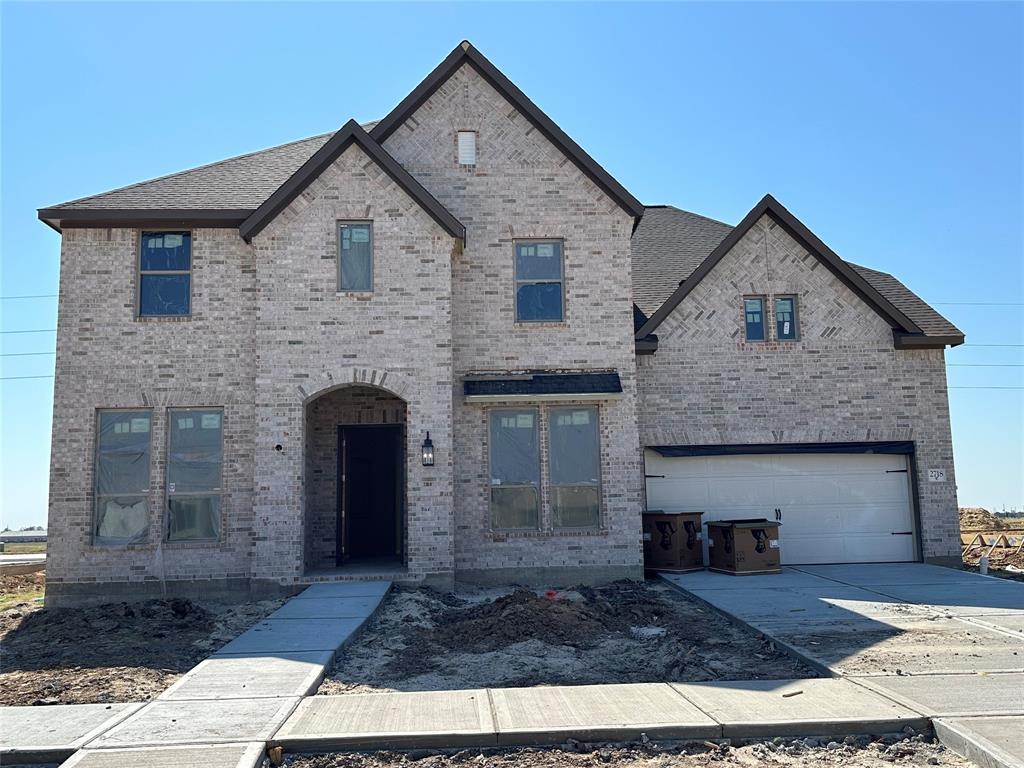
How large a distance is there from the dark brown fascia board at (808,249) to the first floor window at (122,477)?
901 cm

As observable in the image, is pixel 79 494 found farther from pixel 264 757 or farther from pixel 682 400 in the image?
pixel 682 400

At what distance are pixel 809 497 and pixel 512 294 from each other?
6.84 m

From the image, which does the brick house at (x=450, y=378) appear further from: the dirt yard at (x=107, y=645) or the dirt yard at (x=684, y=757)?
the dirt yard at (x=684, y=757)

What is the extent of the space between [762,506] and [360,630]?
8.68 metres

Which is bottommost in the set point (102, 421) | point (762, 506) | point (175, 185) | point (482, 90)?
point (762, 506)

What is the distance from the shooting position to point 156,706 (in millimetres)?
6883

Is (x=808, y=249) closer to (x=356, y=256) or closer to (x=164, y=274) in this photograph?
(x=356, y=256)

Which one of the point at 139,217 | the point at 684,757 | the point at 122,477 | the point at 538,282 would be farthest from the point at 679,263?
the point at 684,757

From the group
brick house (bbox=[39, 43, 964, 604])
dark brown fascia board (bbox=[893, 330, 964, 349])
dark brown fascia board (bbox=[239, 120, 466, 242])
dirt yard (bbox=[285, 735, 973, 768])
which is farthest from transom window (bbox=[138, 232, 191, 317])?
dark brown fascia board (bbox=[893, 330, 964, 349])

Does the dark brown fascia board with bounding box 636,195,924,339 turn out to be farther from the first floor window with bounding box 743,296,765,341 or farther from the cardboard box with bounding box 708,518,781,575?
the cardboard box with bounding box 708,518,781,575

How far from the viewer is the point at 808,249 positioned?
15.8 meters

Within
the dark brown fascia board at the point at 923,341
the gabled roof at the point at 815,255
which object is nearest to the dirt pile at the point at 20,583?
the gabled roof at the point at 815,255

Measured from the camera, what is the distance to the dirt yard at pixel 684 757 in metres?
5.75

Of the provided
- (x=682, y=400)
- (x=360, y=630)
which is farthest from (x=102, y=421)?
(x=682, y=400)
